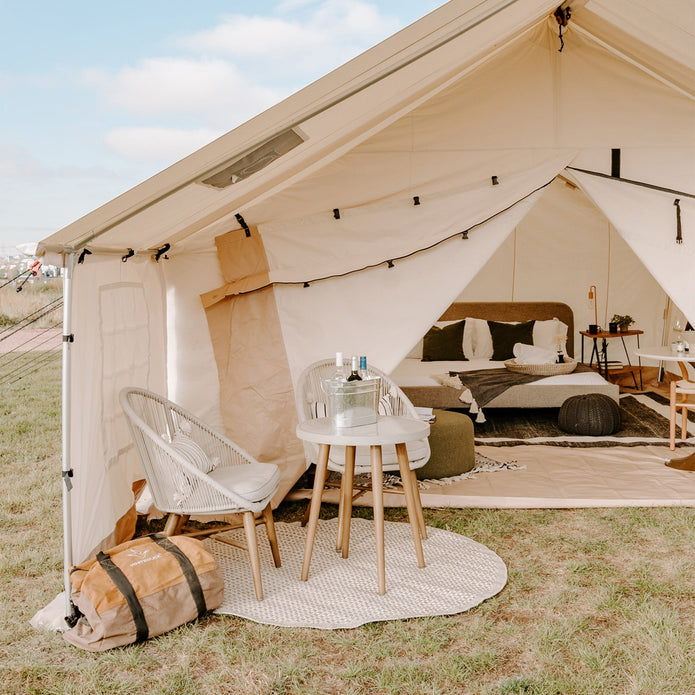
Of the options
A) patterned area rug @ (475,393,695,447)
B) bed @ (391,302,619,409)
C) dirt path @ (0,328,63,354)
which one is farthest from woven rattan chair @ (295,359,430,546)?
dirt path @ (0,328,63,354)

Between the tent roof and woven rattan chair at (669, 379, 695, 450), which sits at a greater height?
the tent roof

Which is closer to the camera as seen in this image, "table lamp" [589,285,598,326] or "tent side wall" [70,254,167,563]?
"tent side wall" [70,254,167,563]

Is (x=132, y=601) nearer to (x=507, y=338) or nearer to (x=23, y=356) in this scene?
(x=507, y=338)

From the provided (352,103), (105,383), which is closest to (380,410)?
(105,383)

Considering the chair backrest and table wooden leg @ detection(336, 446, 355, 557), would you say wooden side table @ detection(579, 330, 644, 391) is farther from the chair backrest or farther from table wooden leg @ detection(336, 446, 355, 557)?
the chair backrest

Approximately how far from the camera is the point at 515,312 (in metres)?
7.44

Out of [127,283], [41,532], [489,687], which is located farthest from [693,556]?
[41,532]

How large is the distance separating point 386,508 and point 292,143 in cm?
204

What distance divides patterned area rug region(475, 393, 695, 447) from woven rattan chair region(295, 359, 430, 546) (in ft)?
5.57

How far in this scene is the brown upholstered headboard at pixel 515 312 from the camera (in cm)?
743

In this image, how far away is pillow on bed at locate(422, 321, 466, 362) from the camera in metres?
6.96

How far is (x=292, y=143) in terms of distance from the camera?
2.78 metres

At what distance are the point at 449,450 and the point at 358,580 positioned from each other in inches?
59.4

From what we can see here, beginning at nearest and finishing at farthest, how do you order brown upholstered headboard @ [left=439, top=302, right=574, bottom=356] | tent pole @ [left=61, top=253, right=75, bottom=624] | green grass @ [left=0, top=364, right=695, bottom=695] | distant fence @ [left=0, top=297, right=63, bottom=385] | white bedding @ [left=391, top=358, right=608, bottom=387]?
green grass @ [left=0, top=364, right=695, bottom=695]
tent pole @ [left=61, top=253, right=75, bottom=624]
white bedding @ [left=391, top=358, right=608, bottom=387]
brown upholstered headboard @ [left=439, top=302, right=574, bottom=356]
distant fence @ [left=0, top=297, right=63, bottom=385]
